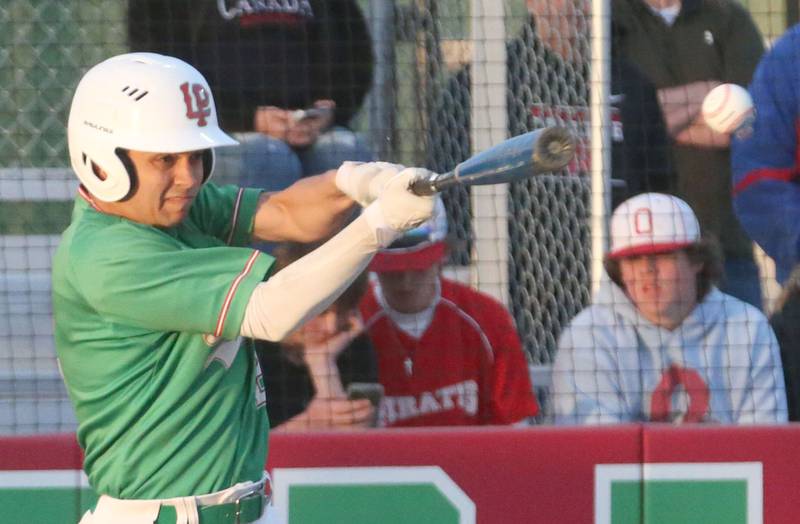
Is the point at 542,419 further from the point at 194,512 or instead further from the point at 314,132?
the point at 194,512

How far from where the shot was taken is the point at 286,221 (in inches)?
125

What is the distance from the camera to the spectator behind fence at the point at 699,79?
4.52m

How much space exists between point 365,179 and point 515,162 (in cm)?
48

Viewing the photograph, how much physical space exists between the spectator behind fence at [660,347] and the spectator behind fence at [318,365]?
617mm

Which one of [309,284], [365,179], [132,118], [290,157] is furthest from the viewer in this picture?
[290,157]

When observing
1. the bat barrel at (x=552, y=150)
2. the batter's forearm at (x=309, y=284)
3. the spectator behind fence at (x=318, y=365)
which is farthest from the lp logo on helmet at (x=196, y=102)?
the spectator behind fence at (x=318, y=365)

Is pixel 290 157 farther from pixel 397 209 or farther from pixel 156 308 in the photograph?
pixel 397 209

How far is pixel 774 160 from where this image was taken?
4551mm

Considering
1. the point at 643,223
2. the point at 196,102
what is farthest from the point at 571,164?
the point at 196,102

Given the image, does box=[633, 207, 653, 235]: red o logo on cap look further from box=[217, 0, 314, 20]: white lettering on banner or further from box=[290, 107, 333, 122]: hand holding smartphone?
box=[217, 0, 314, 20]: white lettering on banner

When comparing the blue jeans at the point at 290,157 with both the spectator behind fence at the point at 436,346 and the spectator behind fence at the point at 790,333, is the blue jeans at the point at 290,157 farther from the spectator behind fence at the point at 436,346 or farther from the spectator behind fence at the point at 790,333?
the spectator behind fence at the point at 790,333

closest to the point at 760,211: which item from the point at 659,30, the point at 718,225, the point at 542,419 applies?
the point at 718,225

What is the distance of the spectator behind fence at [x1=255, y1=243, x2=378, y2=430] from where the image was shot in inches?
170

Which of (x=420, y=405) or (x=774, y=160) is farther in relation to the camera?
(x=774, y=160)
